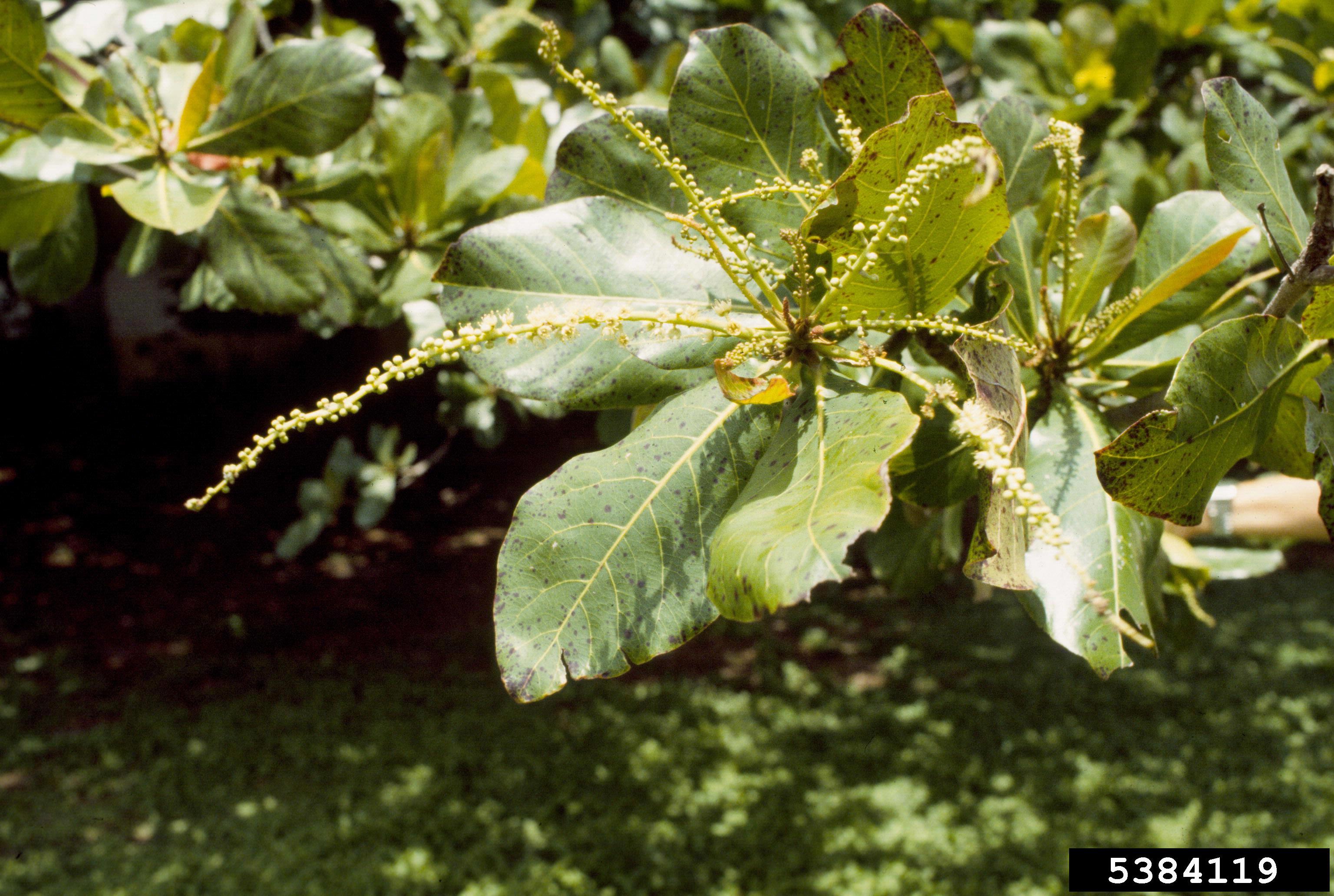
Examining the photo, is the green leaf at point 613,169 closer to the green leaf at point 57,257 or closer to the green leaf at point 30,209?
the green leaf at point 30,209

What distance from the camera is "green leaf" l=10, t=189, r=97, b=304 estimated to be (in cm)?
179

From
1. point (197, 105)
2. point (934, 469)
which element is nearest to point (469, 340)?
point (934, 469)

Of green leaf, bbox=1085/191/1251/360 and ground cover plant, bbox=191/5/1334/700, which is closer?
ground cover plant, bbox=191/5/1334/700

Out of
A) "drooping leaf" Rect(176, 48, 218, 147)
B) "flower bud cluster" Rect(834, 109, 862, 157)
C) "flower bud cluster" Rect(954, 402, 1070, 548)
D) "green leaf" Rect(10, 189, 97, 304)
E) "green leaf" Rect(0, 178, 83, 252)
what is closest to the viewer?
"flower bud cluster" Rect(954, 402, 1070, 548)

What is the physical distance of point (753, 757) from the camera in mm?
5219

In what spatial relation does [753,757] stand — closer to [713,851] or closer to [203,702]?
[713,851]

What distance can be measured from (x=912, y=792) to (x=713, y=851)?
118 cm

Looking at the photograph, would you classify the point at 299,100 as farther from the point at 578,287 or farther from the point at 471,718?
the point at 471,718

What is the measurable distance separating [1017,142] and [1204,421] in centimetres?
46

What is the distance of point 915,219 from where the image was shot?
0.82 meters

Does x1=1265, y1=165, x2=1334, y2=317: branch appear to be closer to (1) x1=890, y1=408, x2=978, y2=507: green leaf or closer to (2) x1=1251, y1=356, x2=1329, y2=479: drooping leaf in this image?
(2) x1=1251, y1=356, x2=1329, y2=479: drooping leaf

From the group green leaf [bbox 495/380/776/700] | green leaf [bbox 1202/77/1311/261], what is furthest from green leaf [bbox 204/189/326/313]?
green leaf [bbox 1202/77/1311/261]

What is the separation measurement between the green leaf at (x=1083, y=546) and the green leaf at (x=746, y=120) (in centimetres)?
38

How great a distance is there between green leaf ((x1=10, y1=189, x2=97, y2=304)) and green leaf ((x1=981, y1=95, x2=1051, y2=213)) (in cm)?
167
